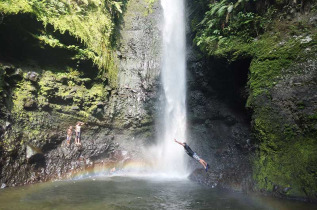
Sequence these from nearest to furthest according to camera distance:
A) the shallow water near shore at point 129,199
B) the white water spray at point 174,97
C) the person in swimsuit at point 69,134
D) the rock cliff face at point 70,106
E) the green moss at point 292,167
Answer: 1. the shallow water near shore at point 129,199
2. the green moss at point 292,167
3. the rock cliff face at point 70,106
4. the person in swimsuit at point 69,134
5. the white water spray at point 174,97

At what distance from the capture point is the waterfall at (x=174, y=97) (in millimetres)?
10914

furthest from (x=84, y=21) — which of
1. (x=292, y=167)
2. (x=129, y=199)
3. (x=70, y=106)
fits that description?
(x=292, y=167)

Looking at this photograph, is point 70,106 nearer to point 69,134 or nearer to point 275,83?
point 69,134

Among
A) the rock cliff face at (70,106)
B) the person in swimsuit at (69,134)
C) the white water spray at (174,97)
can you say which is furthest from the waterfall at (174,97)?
the person in swimsuit at (69,134)

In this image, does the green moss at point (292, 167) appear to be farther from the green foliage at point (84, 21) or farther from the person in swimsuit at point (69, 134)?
the green foliage at point (84, 21)

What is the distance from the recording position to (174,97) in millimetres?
11734

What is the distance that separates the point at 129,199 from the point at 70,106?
209 inches

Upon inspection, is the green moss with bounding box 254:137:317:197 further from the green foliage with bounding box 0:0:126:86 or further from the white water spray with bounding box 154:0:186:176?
the green foliage with bounding box 0:0:126:86

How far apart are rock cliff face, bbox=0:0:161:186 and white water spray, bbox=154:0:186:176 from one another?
67cm

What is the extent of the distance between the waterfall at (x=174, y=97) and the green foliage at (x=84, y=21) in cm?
308

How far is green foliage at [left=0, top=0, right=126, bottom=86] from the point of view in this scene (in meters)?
7.72

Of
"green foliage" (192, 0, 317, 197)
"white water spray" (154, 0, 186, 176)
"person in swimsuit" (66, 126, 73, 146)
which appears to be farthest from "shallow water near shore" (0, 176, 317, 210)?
"white water spray" (154, 0, 186, 176)

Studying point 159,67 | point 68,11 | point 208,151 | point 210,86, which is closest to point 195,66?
point 210,86

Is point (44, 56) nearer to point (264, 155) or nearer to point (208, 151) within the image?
point (208, 151)
